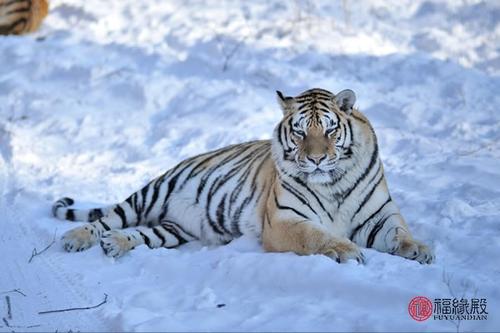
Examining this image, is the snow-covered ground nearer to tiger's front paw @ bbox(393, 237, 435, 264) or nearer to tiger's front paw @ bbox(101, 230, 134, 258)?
tiger's front paw @ bbox(101, 230, 134, 258)

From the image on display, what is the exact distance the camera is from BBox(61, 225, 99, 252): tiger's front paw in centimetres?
472

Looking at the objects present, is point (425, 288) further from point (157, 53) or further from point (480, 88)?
point (157, 53)

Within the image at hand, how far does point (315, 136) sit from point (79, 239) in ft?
5.10

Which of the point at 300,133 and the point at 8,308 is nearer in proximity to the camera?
the point at 8,308

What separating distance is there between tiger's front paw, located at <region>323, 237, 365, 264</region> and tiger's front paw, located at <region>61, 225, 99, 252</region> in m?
1.56

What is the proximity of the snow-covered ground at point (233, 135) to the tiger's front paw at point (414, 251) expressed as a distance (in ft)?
0.58

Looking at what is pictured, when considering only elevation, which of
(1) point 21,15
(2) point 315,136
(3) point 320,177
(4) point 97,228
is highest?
(1) point 21,15

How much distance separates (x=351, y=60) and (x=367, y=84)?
0.55 m

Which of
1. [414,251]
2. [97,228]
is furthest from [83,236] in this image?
[414,251]

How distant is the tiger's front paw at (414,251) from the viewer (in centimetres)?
407

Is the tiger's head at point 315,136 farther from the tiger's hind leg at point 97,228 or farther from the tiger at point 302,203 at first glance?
the tiger's hind leg at point 97,228

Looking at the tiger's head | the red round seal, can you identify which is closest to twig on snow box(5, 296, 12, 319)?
the tiger's head

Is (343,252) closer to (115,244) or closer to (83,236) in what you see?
(115,244)

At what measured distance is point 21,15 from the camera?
9.52 metres
